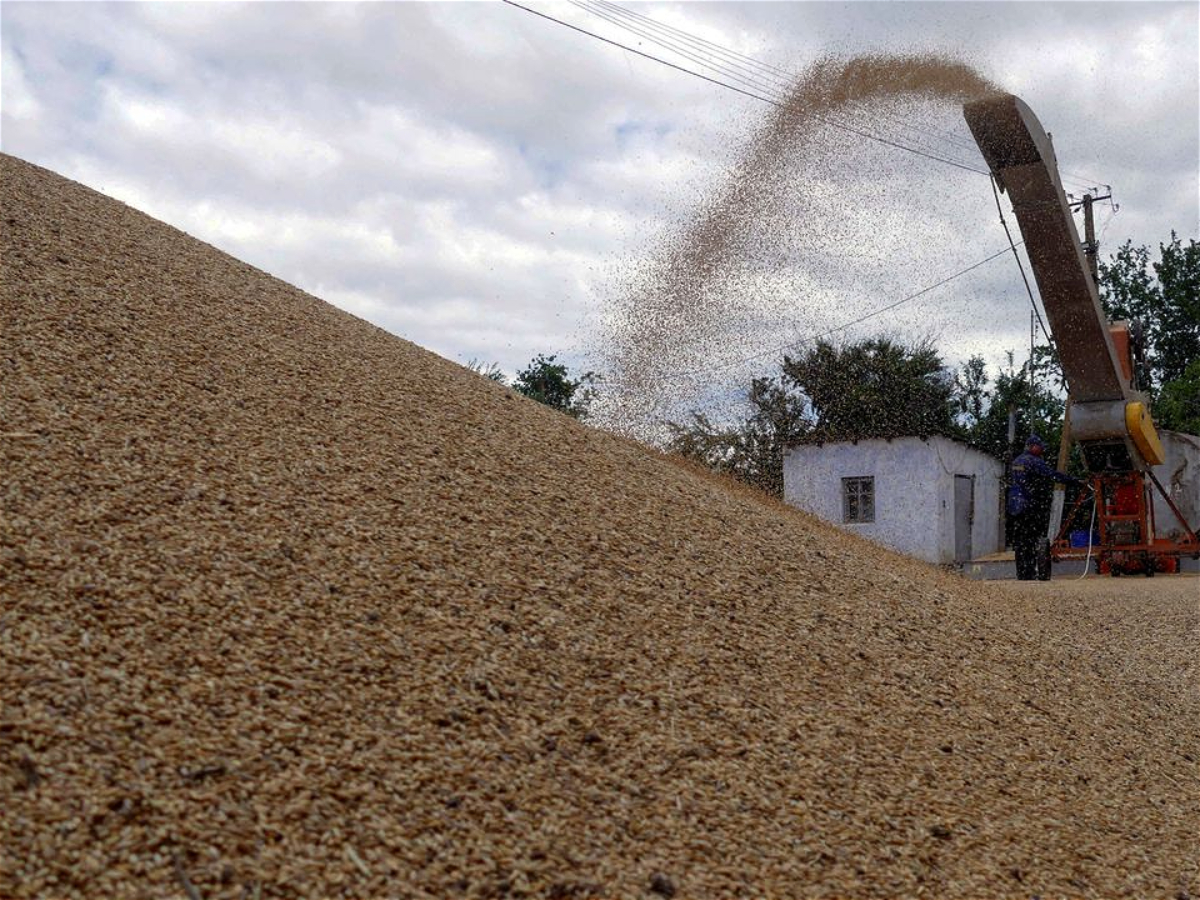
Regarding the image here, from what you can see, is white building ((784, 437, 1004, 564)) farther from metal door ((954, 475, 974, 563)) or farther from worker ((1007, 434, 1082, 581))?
worker ((1007, 434, 1082, 581))

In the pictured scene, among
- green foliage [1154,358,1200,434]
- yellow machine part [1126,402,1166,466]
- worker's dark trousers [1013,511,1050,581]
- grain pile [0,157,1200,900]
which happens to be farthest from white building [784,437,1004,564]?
grain pile [0,157,1200,900]

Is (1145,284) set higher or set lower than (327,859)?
higher

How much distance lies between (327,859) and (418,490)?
1906mm

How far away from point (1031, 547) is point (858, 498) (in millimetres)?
6471

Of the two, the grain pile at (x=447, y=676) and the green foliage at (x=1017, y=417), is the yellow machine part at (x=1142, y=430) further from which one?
the green foliage at (x=1017, y=417)

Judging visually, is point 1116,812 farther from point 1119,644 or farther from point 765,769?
point 1119,644

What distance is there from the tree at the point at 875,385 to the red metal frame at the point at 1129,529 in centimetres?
714

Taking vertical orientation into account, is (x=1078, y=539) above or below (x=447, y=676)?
above

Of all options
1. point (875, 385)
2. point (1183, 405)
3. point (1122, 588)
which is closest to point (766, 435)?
point (875, 385)

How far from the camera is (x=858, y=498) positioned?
16.4 metres

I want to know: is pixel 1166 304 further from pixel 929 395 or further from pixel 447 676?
pixel 447 676

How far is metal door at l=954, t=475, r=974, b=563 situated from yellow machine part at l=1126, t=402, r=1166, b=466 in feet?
23.1

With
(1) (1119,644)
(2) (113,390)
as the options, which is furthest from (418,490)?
(1) (1119,644)

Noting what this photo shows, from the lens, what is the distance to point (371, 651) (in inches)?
106
